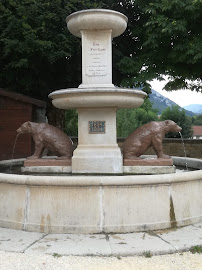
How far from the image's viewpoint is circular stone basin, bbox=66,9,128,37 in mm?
6000

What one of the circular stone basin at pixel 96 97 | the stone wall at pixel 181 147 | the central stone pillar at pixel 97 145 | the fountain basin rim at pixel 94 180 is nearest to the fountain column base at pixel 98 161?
the central stone pillar at pixel 97 145

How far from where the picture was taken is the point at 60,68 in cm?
1458

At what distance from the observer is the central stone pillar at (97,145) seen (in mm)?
6008

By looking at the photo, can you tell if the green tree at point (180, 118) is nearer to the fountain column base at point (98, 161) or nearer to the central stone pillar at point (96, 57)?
the central stone pillar at point (96, 57)

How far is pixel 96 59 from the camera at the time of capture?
21.2ft

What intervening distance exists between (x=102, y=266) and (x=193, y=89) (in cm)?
1320

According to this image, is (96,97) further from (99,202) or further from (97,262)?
(97,262)

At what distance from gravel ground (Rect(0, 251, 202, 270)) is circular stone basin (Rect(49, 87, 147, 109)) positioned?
2881 mm

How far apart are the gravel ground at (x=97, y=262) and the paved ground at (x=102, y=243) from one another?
0.30 feet

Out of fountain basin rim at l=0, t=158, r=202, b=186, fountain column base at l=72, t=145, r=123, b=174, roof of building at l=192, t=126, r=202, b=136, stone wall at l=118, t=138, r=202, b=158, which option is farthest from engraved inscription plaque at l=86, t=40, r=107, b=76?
roof of building at l=192, t=126, r=202, b=136

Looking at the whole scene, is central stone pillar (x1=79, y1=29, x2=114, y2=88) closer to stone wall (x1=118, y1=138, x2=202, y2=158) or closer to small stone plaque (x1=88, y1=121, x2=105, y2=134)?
small stone plaque (x1=88, y1=121, x2=105, y2=134)

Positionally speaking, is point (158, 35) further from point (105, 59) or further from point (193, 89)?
point (105, 59)

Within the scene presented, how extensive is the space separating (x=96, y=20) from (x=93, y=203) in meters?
3.50

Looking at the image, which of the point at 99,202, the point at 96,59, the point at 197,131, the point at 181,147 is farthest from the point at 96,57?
the point at 197,131
